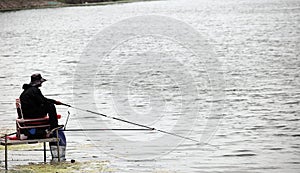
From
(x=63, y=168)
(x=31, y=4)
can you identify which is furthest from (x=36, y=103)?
(x=31, y=4)

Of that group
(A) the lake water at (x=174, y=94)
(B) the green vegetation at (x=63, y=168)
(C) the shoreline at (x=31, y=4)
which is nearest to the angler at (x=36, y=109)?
(B) the green vegetation at (x=63, y=168)

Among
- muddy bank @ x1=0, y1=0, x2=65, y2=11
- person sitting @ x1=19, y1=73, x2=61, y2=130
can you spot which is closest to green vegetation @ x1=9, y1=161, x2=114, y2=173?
person sitting @ x1=19, y1=73, x2=61, y2=130

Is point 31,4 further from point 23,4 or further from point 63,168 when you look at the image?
point 63,168

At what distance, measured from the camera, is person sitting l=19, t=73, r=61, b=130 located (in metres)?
15.9

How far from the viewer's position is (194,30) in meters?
85.7

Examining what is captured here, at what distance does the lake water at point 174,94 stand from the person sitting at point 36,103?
5.63ft

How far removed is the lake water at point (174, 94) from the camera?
1922 centimetres

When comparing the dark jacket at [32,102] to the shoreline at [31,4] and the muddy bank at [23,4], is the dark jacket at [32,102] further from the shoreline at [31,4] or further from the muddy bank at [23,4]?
the muddy bank at [23,4]

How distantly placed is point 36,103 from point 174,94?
58.0 feet

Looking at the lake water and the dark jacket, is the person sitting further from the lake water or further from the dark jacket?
the lake water

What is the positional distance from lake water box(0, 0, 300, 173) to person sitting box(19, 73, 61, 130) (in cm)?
172

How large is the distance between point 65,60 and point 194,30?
110ft

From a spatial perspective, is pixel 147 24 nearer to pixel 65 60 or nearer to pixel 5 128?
pixel 65 60

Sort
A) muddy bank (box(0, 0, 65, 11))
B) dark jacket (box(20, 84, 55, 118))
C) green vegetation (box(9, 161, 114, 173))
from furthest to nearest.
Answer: muddy bank (box(0, 0, 65, 11)) → green vegetation (box(9, 161, 114, 173)) → dark jacket (box(20, 84, 55, 118))
